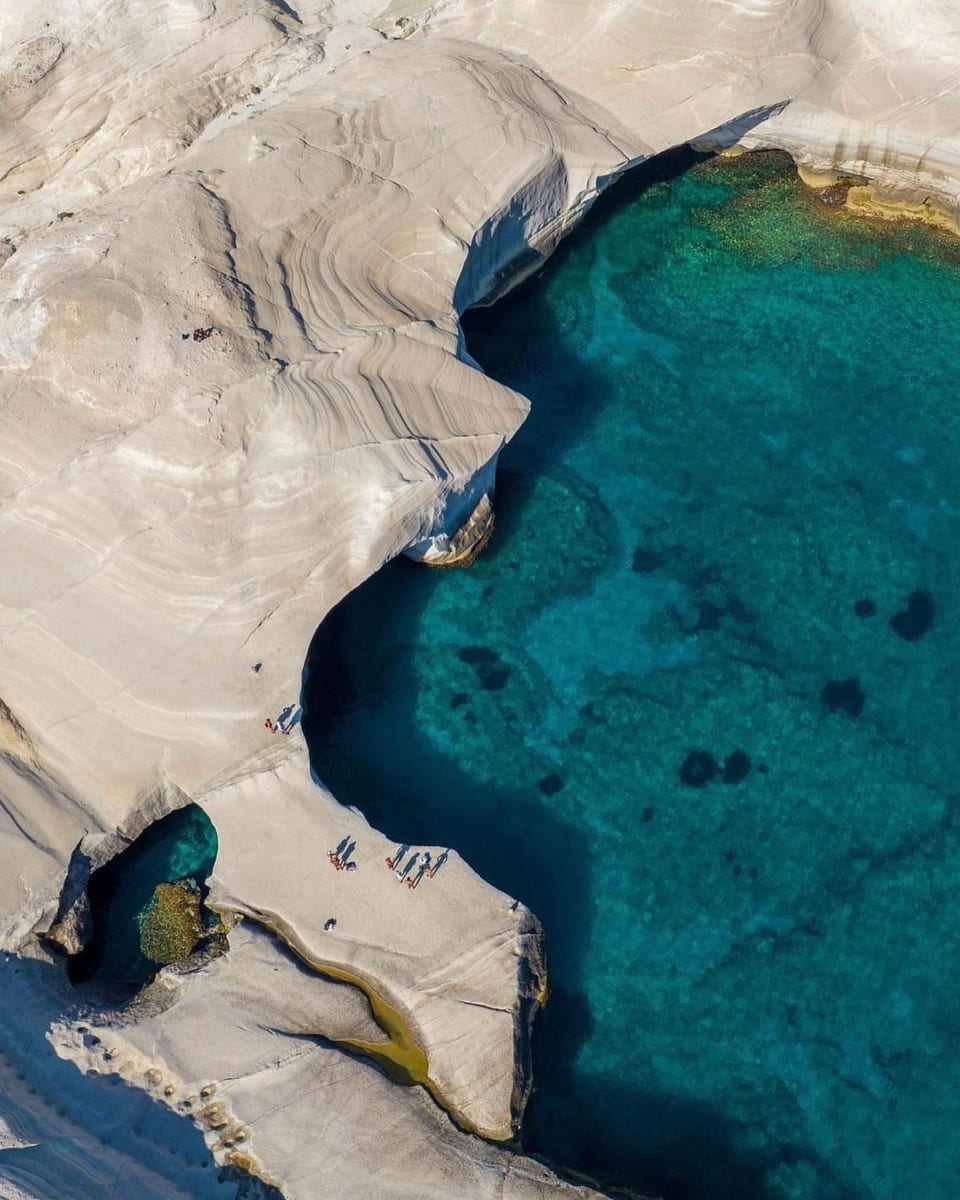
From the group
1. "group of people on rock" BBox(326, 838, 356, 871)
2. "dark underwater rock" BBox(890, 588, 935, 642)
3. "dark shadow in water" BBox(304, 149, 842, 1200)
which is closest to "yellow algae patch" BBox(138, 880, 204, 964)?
"group of people on rock" BBox(326, 838, 356, 871)

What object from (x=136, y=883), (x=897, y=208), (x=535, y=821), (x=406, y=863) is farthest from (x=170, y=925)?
(x=897, y=208)

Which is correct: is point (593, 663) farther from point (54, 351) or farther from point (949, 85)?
point (949, 85)

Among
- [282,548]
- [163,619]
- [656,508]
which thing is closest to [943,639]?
[656,508]

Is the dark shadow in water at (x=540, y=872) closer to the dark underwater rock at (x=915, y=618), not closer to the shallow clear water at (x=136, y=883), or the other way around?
the shallow clear water at (x=136, y=883)

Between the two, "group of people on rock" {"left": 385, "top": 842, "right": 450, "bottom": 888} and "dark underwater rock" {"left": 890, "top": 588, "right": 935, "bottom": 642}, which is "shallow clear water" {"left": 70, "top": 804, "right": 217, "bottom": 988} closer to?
"group of people on rock" {"left": 385, "top": 842, "right": 450, "bottom": 888}

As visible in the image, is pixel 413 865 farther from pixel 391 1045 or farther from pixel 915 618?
pixel 915 618
